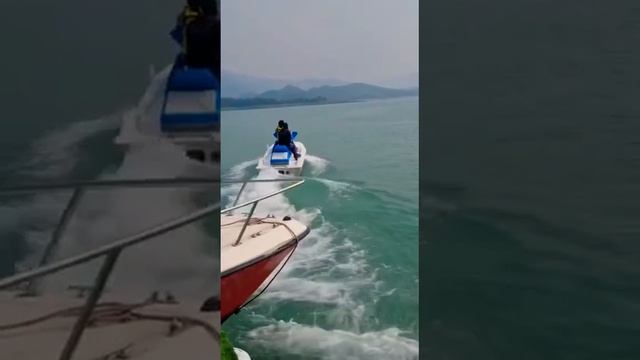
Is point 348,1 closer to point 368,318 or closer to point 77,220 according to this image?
point 368,318

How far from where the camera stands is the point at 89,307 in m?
1.21

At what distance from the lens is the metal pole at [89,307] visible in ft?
3.96

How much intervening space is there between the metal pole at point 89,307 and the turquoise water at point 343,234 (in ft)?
7.48

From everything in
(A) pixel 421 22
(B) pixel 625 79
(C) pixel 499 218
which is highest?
(A) pixel 421 22

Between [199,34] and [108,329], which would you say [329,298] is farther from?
[199,34]

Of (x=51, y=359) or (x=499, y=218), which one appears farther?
(x=499, y=218)

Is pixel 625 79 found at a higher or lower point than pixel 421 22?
lower

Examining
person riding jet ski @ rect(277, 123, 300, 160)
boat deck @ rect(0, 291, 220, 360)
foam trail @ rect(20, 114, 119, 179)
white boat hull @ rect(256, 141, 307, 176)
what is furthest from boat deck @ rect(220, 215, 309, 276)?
foam trail @ rect(20, 114, 119, 179)

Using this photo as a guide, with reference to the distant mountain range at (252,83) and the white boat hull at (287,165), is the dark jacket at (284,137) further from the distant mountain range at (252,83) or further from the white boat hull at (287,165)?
the distant mountain range at (252,83)

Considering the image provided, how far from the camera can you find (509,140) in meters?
1.41

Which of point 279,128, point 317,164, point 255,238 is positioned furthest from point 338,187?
point 255,238

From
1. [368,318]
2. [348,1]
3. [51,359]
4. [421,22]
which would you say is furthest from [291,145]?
[51,359]

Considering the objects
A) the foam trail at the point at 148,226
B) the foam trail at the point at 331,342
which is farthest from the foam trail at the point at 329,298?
the foam trail at the point at 148,226

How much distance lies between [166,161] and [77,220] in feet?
0.68
